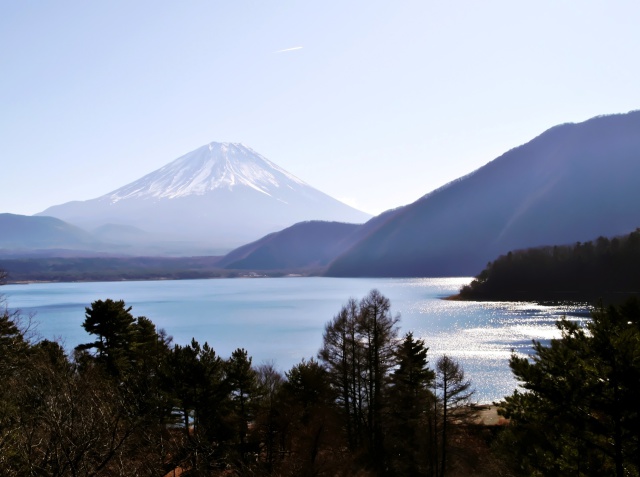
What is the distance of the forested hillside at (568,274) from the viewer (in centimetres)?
9438

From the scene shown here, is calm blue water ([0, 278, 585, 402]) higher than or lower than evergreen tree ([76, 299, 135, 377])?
lower

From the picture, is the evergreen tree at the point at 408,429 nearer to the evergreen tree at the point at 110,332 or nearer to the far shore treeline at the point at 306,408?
the far shore treeline at the point at 306,408

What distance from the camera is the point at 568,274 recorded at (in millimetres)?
105125

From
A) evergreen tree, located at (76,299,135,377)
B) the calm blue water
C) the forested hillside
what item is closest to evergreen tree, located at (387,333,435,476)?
the calm blue water

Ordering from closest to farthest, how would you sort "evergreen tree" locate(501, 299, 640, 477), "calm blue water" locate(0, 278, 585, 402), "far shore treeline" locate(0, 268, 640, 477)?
1. "evergreen tree" locate(501, 299, 640, 477)
2. "far shore treeline" locate(0, 268, 640, 477)
3. "calm blue water" locate(0, 278, 585, 402)

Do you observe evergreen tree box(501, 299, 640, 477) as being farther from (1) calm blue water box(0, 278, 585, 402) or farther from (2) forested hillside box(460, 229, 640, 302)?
(2) forested hillside box(460, 229, 640, 302)

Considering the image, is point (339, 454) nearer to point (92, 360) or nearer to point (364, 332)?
point (364, 332)

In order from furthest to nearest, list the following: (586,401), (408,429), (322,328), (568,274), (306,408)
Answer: (568,274)
(322,328)
(306,408)
(408,429)
(586,401)

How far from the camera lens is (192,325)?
82.3 m

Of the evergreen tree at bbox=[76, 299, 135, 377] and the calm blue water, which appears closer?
the evergreen tree at bbox=[76, 299, 135, 377]

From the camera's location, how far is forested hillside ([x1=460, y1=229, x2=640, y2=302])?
94.4 metres

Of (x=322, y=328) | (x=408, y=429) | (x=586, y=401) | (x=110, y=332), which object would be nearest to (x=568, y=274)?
(x=322, y=328)

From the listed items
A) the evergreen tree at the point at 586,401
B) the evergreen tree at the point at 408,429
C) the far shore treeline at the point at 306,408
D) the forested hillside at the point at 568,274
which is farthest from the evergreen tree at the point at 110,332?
the forested hillside at the point at 568,274

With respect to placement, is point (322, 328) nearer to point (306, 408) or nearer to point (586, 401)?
point (306, 408)
